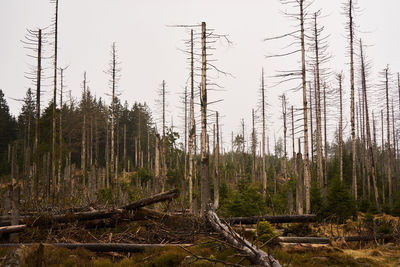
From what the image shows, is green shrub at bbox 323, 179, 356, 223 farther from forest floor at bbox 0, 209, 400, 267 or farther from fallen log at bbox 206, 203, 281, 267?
fallen log at bbox 206, 203, 281, 267

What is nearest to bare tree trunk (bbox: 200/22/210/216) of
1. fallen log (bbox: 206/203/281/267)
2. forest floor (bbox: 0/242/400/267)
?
fallen log (bbox: 206/203/281/267)

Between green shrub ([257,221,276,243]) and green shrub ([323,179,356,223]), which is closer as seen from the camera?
green shrub ([257,221,276,243])

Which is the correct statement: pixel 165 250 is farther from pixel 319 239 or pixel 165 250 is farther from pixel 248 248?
pixel 319 239

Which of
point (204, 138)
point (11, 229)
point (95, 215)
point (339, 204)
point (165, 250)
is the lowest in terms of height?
point (339, 204)

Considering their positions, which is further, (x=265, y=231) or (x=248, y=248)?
(x=265, y=231)

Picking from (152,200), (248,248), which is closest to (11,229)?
(152,200)

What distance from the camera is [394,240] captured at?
7984mm

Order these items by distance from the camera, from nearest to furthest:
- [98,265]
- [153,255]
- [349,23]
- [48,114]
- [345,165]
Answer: [98,265], [153,255], [349,23], [345,165], [48,114]

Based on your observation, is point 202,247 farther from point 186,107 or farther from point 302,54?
point 186,107

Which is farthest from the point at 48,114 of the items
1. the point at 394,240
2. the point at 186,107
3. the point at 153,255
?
the point at 394,240

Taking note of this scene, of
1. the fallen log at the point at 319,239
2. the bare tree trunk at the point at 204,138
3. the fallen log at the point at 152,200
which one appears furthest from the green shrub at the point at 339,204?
the fallen log at the point at 152,200

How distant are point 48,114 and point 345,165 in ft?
113

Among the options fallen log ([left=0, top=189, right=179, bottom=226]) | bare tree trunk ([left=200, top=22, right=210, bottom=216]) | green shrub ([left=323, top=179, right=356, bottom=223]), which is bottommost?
green shrub ([left=323, top=179, right=356, bottom=223])

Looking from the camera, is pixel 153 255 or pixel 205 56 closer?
pixel 153 255
